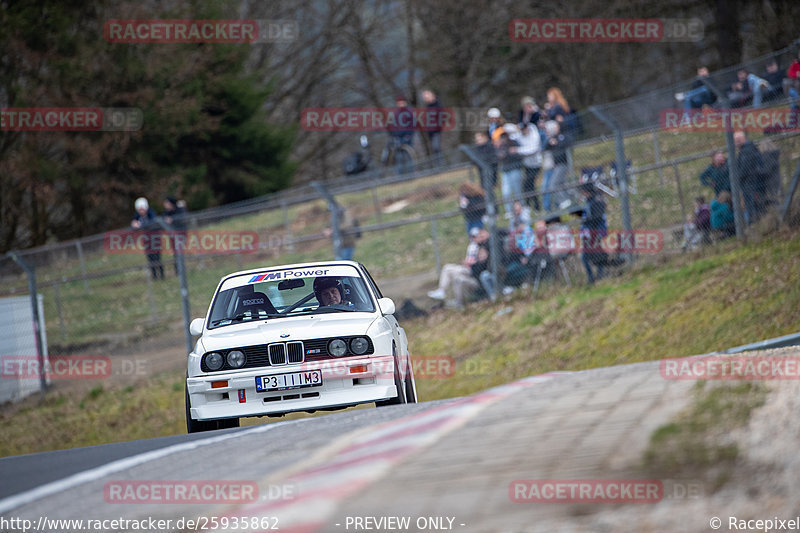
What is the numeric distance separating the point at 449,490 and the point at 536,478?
1.08 feet

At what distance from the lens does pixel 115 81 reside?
36.3m

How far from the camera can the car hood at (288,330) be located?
827 centimetres

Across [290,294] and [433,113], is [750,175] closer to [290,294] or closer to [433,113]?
[290,294]

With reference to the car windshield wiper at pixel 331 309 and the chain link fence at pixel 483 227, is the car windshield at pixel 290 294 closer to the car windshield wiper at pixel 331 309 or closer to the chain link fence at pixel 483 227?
the car windshield wiper at pixel 331 309

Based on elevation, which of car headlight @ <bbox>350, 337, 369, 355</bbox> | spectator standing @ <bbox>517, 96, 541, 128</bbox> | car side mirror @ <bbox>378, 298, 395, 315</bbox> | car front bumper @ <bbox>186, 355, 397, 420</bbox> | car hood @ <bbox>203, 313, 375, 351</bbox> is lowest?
car front bumper @ <bbox>186, 355, 397, 420</bbox>

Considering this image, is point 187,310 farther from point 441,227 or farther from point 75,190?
point 75,190

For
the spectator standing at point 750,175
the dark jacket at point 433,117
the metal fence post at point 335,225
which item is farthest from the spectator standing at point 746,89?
the dark jacket at point 433,117

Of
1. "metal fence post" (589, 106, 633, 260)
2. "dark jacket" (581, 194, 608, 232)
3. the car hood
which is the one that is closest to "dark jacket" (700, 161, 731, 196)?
"metal fence post" (589, 106, 633, 260)

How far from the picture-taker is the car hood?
8.27m

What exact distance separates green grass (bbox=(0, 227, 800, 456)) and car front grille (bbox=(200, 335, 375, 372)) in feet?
17.1

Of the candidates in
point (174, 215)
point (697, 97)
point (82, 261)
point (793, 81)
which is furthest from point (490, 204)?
Answer: point (82, 261)

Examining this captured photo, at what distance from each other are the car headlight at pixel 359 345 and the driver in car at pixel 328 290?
1238 millimetres

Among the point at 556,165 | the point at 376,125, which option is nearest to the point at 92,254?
the point at 556,165

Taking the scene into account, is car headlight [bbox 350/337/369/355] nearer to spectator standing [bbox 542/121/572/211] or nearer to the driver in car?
the driver in car
